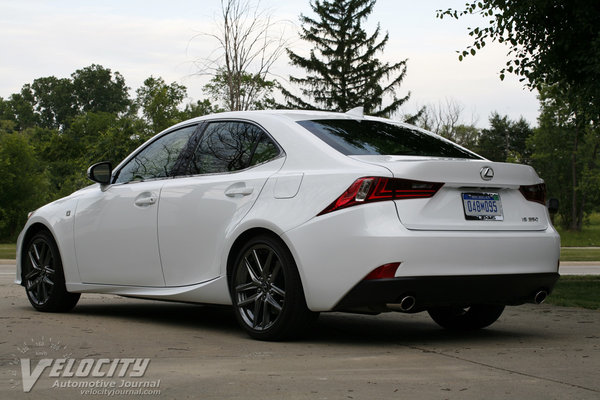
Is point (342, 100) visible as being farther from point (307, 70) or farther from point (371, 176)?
point (371, 176)

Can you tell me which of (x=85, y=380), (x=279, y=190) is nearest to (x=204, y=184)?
(x=279, y=190)

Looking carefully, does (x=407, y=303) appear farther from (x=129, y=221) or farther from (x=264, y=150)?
(x=129, y=221)

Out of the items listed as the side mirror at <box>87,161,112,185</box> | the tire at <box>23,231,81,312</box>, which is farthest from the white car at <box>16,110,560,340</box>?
the tire at <box>23,231,81,312</box>

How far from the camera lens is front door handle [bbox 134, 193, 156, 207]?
700 cm

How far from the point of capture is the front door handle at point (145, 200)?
7.00m

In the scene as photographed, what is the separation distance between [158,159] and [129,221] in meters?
0.57

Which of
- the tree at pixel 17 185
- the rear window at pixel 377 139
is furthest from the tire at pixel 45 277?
the tree at pixel 17 185

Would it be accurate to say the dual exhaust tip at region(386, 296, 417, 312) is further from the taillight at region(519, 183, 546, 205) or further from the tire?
the tire

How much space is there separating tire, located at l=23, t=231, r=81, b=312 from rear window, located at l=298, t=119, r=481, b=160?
9.62 feet

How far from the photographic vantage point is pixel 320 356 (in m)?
5.39

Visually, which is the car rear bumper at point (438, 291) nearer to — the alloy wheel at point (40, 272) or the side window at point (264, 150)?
the side window at point (264, 150)

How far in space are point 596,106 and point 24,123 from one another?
453 feet

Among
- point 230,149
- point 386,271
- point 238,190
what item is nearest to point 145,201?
point 230,149

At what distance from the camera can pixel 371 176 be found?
5.54 metres
